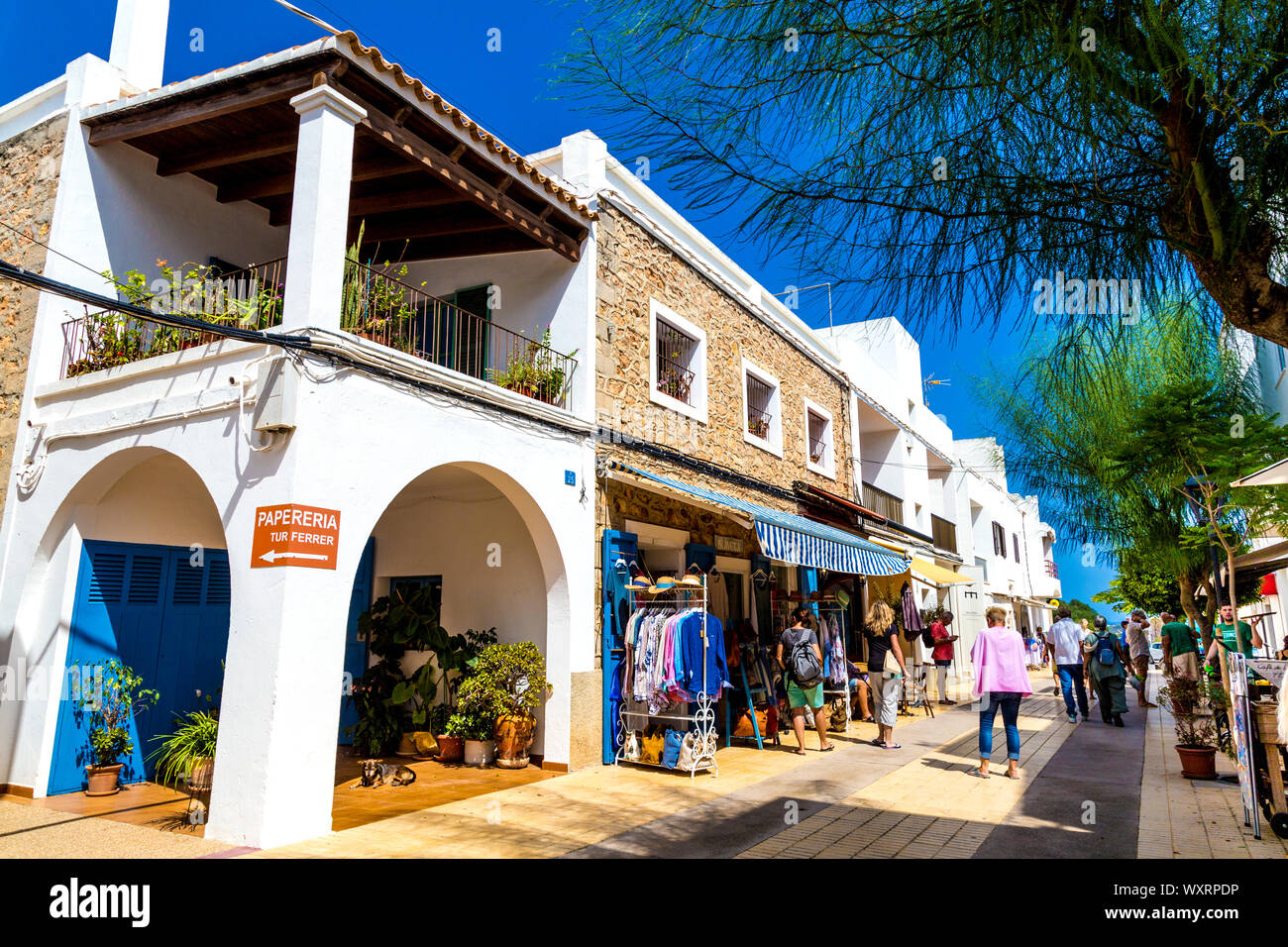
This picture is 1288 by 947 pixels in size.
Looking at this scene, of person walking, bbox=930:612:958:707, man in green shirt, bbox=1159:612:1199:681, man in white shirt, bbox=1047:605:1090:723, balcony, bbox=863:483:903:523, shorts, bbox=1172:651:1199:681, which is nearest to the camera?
shorts, bbox=1172:651:1199:681

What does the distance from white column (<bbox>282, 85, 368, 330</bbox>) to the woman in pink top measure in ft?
23.8

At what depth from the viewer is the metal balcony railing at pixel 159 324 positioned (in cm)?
730

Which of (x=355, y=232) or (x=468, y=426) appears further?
(x=355, y=232)

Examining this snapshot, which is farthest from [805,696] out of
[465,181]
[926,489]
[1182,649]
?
[926,489]

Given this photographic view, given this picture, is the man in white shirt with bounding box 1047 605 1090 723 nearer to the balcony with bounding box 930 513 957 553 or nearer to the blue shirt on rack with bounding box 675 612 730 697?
the blue shirt on rack with bounding box 675 612 730 697

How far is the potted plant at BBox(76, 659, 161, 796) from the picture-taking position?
7504 millimetres

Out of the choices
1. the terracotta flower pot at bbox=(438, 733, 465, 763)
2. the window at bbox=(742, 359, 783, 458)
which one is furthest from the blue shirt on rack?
the window at bbox=(742, 359, 783, 458)

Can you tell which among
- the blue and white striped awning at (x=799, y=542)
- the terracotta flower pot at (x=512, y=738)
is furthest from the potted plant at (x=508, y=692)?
the blue and white striped awning at (x=799, y=542)

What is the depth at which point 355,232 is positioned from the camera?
10148mm

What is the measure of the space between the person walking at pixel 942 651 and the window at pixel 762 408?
442 centimetres
